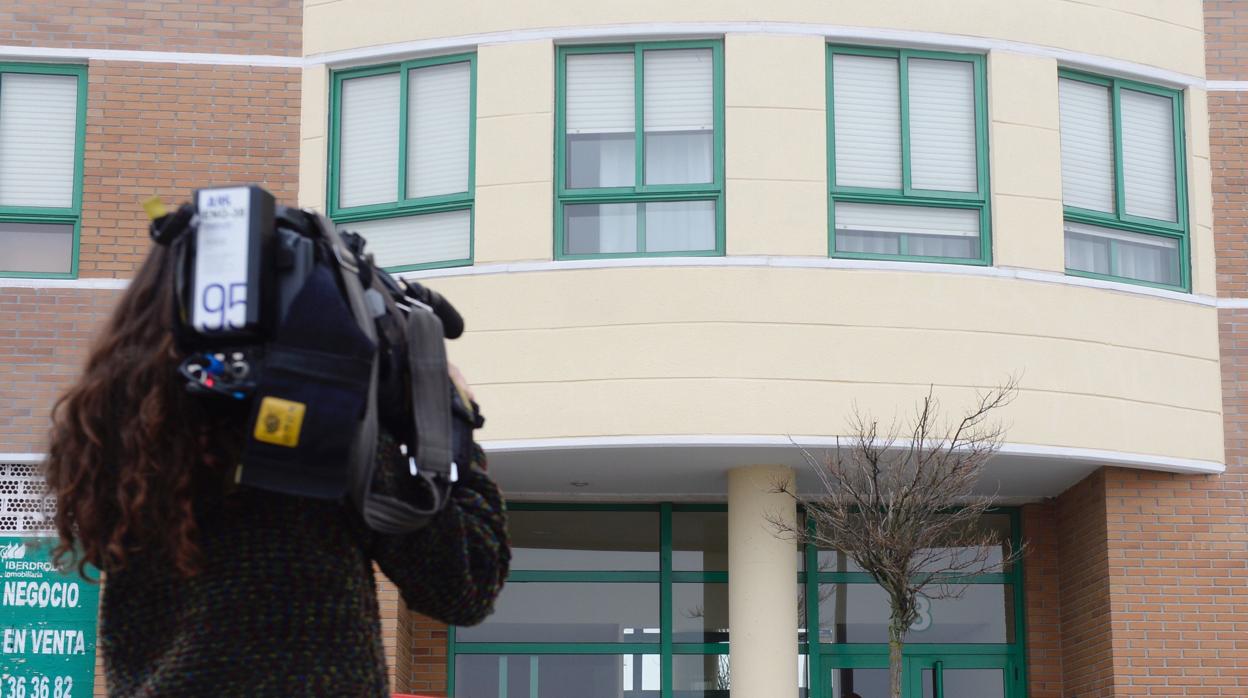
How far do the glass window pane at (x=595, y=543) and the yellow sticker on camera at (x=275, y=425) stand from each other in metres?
13.5

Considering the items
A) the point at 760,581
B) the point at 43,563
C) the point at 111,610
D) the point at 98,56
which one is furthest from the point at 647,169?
the point at 111,610

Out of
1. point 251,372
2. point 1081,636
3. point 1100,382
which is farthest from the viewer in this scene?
point 1081,636

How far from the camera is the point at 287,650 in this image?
→ 2188 millimetres

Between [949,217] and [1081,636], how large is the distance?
3817mm

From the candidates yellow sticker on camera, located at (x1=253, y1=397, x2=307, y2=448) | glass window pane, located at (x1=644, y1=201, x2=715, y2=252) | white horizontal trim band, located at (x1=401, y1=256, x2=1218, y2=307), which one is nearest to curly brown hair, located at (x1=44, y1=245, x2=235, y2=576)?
yellow sticker on camera, located at (x1=253, y1=397, x2=307, y2=448)

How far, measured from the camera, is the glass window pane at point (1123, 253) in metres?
14.3

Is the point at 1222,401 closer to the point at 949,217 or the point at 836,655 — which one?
the point at 949,217

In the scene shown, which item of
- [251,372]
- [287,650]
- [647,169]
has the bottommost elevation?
[287,650]

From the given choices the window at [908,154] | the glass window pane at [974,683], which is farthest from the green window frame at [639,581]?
the window at [908,154]

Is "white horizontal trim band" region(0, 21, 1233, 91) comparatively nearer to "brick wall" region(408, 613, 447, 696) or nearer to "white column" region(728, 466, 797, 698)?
"white column" region(728, 466, 797, 698)

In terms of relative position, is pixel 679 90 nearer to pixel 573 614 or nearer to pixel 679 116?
pixel 679 116

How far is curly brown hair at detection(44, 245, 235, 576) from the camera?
2.19m

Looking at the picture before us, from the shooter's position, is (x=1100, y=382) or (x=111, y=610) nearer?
(x=111, y=610)

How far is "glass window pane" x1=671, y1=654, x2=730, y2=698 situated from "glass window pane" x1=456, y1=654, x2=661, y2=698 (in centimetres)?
17
